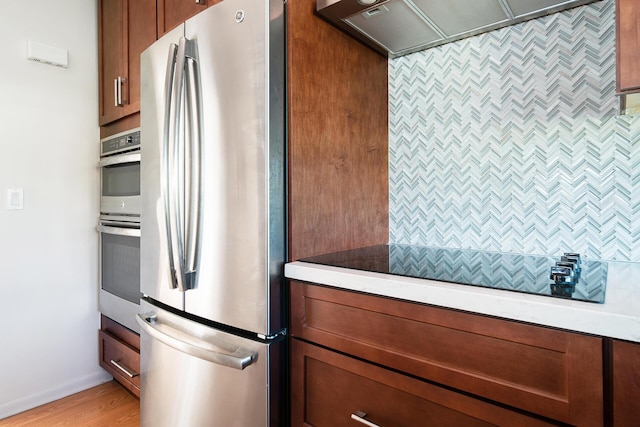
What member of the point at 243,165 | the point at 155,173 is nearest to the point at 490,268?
the point at 243,165

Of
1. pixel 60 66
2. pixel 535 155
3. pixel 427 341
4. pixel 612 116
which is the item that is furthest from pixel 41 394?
pixel 612 116

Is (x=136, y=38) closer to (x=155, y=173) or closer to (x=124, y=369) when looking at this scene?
(x=155, y=173)

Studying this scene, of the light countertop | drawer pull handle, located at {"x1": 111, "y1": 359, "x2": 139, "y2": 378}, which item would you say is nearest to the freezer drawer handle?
the light countertop

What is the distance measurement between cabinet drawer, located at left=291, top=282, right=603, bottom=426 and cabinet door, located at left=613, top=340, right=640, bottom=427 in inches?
0.8

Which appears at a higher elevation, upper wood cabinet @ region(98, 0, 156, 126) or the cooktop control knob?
upper wood cabinet @ region(98, 0, 156, 126)

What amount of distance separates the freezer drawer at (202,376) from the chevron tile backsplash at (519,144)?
78cm

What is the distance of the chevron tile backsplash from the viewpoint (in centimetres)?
109

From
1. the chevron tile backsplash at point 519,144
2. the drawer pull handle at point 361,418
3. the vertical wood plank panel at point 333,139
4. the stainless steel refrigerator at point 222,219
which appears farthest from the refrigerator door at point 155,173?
the chevron tile backsplash at point 519,144

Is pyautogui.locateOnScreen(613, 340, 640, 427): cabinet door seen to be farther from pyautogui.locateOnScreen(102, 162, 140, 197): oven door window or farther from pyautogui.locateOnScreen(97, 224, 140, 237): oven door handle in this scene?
pyautogui.locateOnScreen(102, 162, 140, 197): oven door window

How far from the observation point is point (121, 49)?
1.94 m

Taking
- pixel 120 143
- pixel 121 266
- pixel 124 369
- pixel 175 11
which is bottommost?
pixel 124 369

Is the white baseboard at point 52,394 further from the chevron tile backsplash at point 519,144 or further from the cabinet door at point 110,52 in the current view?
the chevron tile backsplash at point 519,144

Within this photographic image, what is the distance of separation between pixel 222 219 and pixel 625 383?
3.24 ft

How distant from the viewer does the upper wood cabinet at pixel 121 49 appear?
69.6 inches
